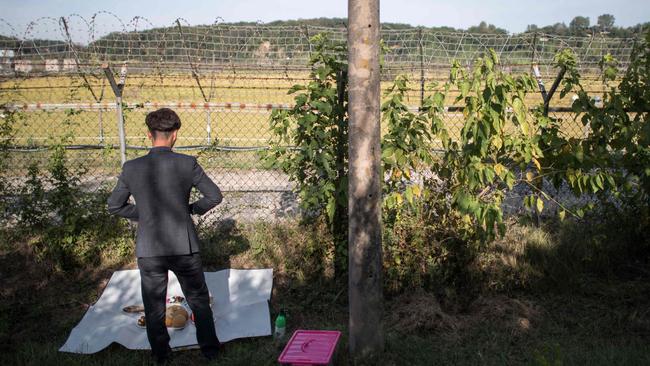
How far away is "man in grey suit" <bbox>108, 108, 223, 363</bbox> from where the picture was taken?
3.70 m

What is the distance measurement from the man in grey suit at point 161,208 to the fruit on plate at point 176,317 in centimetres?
60

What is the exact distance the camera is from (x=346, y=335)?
4.25m

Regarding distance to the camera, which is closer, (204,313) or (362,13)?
(362,13)

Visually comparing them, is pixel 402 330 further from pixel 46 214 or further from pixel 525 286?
pixel 46 214

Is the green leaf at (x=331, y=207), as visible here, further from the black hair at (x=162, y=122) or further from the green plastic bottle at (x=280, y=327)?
the black hair at (x=162, y=122)

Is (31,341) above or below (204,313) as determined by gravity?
below

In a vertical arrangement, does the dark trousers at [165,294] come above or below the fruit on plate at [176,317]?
above

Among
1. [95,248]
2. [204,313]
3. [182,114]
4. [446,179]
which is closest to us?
[204,313]

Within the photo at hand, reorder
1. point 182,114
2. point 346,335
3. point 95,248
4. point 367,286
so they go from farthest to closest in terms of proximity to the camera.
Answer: point 182,114, point 95,248, point 346,335, point 367,286

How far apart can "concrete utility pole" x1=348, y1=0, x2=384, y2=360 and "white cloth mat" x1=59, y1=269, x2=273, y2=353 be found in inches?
41.1

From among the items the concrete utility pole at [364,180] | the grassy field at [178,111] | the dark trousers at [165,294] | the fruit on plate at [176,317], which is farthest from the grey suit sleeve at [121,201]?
the grassy field at [178,111]

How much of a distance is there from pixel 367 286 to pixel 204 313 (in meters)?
1.16

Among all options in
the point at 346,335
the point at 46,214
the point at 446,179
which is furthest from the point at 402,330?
the point at 46,214

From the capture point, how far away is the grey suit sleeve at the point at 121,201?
3.80 m
